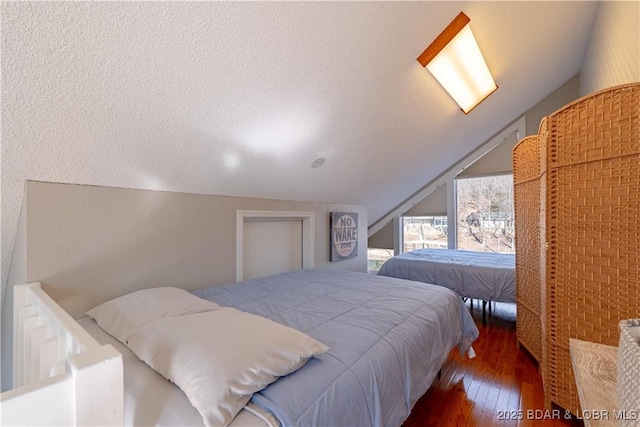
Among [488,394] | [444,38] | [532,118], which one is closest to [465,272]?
[488,394]


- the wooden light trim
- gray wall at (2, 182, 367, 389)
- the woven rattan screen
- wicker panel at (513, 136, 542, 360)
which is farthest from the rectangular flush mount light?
gray wall at (2, 182, 367, 389)

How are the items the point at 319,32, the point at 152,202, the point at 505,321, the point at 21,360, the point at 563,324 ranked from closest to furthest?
the point at 21,360 → the point at 319,32 → the point at 563,324 → the point at 152,202 → the point at 505,321

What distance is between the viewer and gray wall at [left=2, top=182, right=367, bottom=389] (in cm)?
141

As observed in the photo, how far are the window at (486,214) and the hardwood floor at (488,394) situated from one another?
225cm

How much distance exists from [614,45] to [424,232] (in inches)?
137

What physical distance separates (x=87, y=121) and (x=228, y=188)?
3.44 ft

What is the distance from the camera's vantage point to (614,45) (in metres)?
2.12

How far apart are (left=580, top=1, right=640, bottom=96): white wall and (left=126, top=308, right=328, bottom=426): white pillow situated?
2.54m

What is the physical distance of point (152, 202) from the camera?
1824 millimetres

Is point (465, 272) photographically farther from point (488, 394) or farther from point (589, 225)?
point (589, 225)

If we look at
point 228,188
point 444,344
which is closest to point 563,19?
point 444,344

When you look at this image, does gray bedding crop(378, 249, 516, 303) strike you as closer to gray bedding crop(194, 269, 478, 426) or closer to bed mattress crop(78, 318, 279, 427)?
gray bedding crop(194, 269, 478, 426)

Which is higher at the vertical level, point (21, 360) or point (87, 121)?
point (87, 121)

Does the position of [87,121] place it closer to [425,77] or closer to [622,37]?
[425,77]
